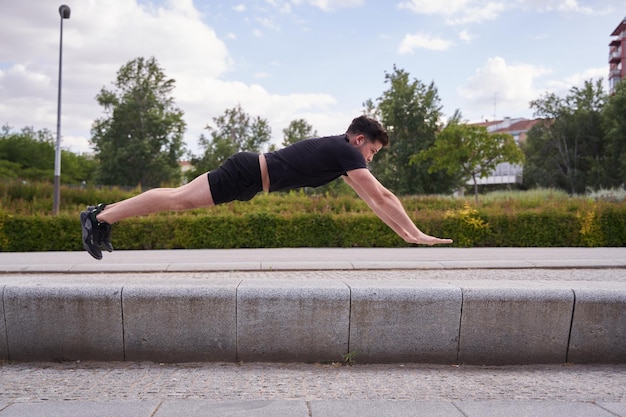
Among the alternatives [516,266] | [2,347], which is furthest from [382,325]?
[516,266]

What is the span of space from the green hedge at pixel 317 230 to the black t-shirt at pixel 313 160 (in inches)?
521

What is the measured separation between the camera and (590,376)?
525 cm

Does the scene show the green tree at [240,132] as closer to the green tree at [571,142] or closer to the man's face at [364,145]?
the green tree at [571,142]

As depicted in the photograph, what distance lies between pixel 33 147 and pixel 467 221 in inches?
1828

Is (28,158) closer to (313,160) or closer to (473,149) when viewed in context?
(473,149)

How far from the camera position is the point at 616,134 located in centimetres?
4956

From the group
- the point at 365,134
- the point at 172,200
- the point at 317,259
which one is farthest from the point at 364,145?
the point at 317,259

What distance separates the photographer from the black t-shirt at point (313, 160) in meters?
4.75

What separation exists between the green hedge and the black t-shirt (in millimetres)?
13245

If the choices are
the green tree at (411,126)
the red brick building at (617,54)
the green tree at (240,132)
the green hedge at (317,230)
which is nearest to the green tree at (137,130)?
the green tree at (240,132)

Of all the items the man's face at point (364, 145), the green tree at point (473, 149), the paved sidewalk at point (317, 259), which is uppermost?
the green tree at point (473, 149)

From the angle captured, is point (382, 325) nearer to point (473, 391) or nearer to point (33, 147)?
point (473, 391)

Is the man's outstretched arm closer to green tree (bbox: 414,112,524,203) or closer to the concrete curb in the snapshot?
the concrete curb

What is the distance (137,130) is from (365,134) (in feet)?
162
